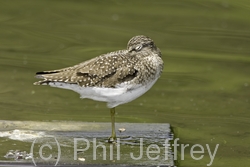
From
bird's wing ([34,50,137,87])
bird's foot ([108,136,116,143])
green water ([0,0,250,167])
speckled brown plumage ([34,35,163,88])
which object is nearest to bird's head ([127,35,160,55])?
speckled brown plumage ([34,35,163,88])

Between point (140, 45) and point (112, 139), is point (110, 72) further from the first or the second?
point (112, 139)

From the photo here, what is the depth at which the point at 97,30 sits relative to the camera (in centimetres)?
1382

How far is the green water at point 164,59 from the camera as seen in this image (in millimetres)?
9875

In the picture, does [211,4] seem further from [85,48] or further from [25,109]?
[25,109]

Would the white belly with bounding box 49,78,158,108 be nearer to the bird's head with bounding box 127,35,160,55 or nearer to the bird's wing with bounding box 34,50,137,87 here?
the bird's wing with bounding box 34,50,137,87

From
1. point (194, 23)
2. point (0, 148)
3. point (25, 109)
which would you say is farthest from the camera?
point (194, 23)

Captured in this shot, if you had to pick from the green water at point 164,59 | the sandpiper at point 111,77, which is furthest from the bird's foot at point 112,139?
the green water at point 164,59

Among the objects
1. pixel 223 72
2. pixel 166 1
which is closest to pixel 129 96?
pixel 223 72

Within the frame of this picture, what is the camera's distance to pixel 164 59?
41.8 feet

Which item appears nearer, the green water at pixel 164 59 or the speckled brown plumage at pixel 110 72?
the speckled brown plumage at pixel 110 72

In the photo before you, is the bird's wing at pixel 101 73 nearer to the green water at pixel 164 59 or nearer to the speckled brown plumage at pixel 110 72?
the speckled brown plumage at pixel 110 72

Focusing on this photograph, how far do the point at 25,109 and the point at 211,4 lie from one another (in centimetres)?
627

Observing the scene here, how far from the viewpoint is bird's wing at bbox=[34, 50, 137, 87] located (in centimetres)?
820

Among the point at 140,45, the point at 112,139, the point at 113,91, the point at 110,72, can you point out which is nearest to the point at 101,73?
the point at 110,72
